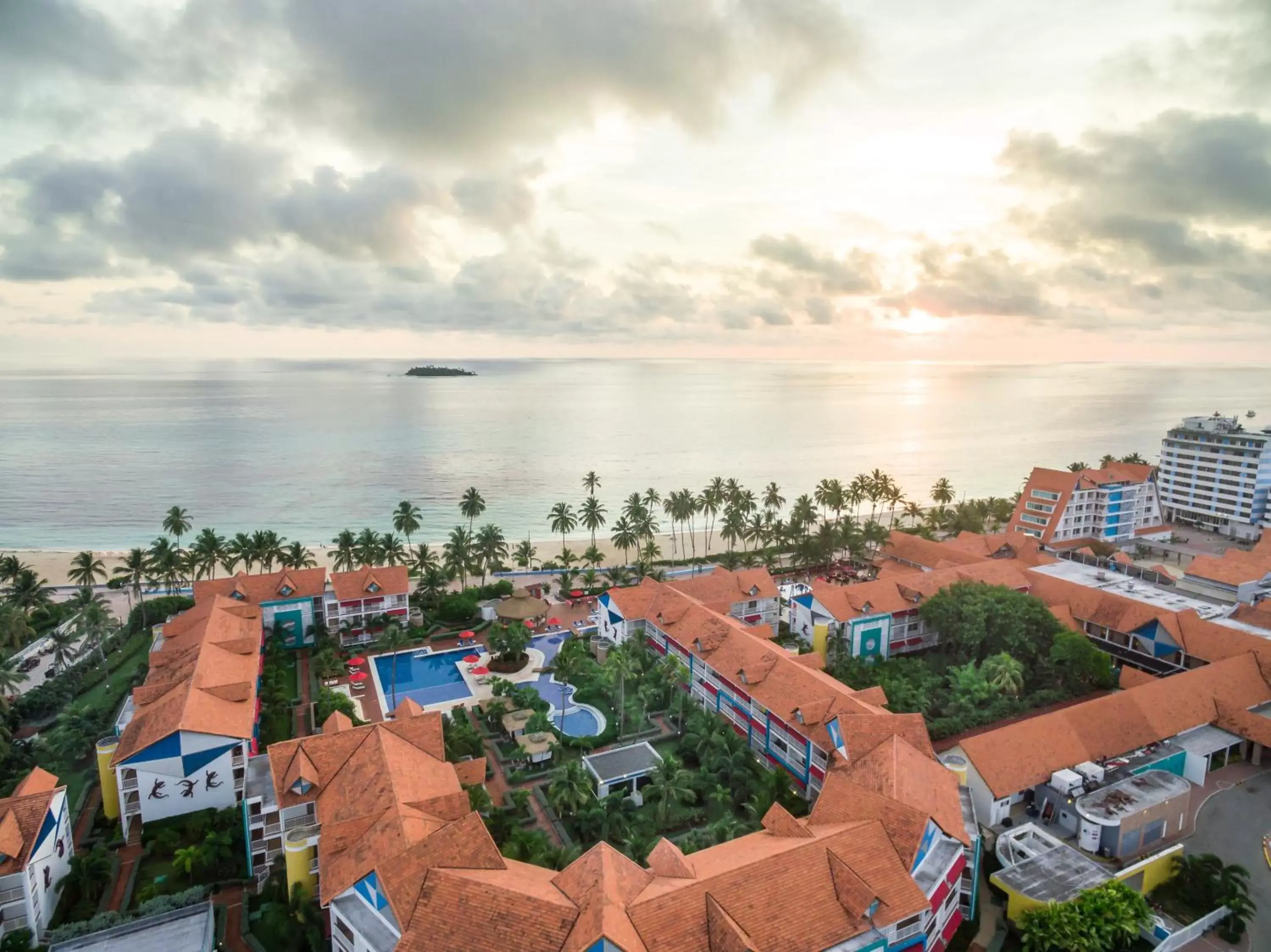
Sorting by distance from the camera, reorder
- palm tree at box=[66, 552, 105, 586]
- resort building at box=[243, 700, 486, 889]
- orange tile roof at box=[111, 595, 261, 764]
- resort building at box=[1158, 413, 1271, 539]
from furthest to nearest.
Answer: resort building at box=[1158, 413, 1271, 539] → palm tree at box=[66, 552, 105, 586] → orange tile roof at box=[111, 595, 261, 764] → resort building at box=[243, 700, 486, 889]

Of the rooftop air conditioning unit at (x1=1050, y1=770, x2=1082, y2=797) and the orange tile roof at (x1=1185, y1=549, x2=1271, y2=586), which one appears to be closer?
the rooftop air conditioning unit at (x1=1050, y1=770, x2=1082, y2=797)

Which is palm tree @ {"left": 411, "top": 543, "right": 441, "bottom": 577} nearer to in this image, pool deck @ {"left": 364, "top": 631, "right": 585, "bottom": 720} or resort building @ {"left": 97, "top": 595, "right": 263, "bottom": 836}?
pool deck @ {"left": 364, "top": 631, "right": 585, "bottom": 720}

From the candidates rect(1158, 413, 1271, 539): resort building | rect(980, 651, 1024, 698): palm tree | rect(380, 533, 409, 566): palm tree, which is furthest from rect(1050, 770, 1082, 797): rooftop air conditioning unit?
rect(1158, 413, 1271, 539): resort building

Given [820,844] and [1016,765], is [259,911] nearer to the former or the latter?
[820,844]

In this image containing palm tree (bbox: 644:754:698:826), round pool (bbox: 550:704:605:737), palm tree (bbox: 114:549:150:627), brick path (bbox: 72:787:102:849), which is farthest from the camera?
palm tree (bbox: 114:549:150:627)

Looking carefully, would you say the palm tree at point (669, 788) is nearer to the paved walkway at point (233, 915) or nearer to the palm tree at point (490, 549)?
the paved walkway at point (233, 915)

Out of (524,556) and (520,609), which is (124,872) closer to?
(520,609)

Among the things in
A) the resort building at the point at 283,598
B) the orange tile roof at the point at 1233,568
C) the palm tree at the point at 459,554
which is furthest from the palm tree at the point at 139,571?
the orange tile roof at the point at 1233,568
